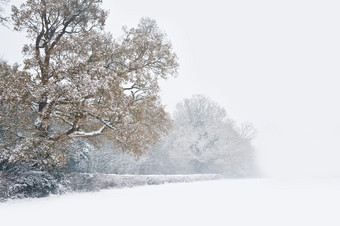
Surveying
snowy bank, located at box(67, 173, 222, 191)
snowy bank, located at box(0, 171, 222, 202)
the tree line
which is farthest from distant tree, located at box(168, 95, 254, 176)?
the tree line

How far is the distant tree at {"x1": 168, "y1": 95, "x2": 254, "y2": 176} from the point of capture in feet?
124

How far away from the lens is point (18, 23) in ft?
38.4

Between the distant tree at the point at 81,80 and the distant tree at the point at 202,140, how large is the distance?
24.2m

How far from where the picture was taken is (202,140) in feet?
126

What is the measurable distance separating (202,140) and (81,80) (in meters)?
30.3

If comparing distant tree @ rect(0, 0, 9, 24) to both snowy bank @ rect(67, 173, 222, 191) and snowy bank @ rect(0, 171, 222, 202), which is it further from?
snowy bank @ rect(67, 173, 222, 191)

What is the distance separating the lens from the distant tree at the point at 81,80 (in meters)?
10.0

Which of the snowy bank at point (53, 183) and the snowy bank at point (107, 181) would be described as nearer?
the snowy bank at point (53, 183)

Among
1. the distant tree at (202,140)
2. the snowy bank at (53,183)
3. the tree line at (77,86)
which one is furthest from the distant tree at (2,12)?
the distant tree at (202,140)

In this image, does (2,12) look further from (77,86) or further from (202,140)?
(202,140)

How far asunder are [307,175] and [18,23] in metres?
37.2

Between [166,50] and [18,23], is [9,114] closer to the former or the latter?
[18,23]

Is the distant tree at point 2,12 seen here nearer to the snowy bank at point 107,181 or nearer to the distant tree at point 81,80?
the distant tree at point 81,80

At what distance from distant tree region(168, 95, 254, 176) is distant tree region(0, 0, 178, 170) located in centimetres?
2423
